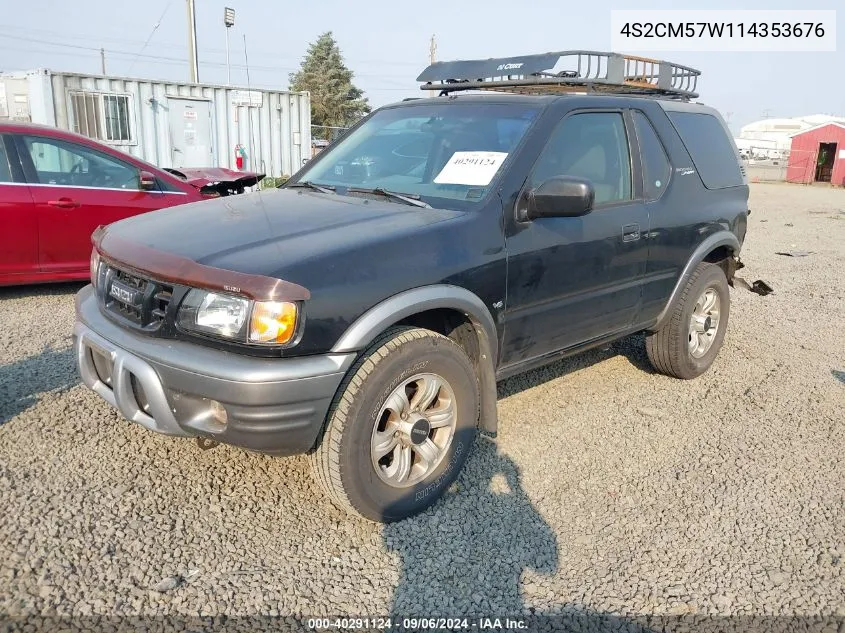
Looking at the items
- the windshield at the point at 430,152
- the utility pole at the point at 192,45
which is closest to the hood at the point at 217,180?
the windshield at the point at 430,152

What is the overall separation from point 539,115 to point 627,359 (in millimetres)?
2476

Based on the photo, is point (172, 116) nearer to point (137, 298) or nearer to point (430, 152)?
point (430, 152)

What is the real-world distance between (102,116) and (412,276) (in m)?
12.9

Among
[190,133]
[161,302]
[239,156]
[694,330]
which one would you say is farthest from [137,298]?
[239,156]

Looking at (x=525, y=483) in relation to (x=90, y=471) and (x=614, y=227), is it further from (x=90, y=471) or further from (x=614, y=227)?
(x=90, y=471)

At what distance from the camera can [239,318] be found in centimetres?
261

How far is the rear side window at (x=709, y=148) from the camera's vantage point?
4.71 metres

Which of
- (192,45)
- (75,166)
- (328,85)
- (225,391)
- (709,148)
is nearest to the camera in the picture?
(225,391)

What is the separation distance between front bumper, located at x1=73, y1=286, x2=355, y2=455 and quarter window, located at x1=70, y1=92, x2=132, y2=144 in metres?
12.2

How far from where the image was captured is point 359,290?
2.74 meters

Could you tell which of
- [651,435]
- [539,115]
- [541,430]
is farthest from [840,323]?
[539,115]

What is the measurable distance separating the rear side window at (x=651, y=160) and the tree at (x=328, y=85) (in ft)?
165

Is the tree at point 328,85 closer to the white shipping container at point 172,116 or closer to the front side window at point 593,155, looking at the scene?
the white shipping container at point 172,116

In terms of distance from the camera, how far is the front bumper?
2.57 meters
